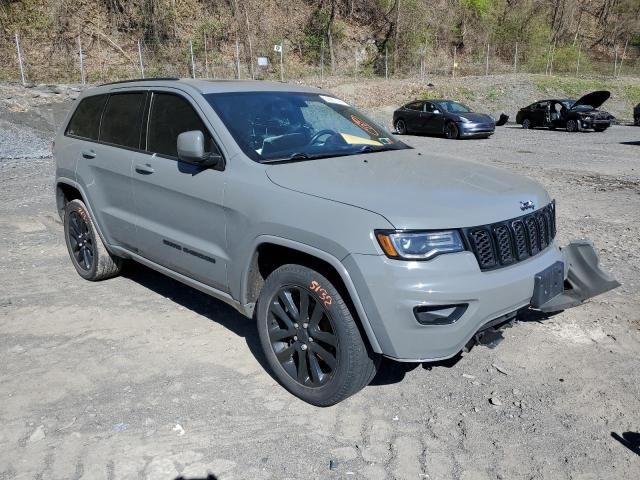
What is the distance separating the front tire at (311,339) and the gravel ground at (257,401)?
0.16 metres

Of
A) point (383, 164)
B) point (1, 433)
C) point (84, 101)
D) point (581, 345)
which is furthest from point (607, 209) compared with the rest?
point (1, 433)

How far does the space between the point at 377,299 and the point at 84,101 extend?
4.00m

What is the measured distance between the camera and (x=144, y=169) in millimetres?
4402

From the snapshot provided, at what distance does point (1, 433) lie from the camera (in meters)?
3.24

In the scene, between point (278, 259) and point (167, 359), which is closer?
point (278, 259)

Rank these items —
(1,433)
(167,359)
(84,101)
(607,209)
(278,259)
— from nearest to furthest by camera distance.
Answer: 1. (1,433)
2. (278,259)
3. (167,359)
4. (84,101)
5. (607,209)

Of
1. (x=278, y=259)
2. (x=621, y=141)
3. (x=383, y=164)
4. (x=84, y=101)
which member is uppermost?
A: (x=84, y=101)

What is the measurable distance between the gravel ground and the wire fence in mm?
24255

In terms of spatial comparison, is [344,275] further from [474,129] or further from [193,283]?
[474,129]

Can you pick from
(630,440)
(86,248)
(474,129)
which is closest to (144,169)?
(86,248)

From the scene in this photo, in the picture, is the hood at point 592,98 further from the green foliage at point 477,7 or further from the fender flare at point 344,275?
the green foliage at point 477,7

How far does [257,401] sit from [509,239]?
1763mm

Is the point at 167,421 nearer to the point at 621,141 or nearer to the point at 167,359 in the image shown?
the point at 167,359

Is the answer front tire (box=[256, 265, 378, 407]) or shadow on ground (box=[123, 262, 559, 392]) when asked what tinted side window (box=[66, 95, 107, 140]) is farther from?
front tire (box=[256, 265, 378, 407])
